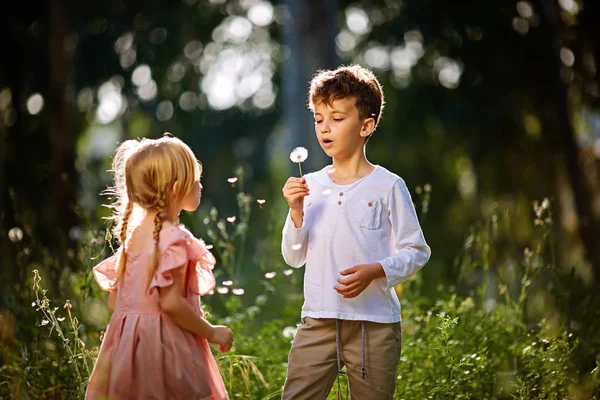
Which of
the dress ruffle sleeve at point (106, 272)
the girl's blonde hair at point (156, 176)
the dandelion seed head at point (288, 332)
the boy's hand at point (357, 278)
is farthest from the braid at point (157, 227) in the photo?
the dandelion seed head at point (288, 332)

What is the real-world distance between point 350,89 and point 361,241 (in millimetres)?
649

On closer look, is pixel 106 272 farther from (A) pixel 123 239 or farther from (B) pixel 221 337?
(B) pixel 221 337

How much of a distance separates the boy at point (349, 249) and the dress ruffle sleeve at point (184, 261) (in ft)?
1.53

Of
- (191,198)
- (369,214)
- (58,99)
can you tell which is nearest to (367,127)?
(369,214)

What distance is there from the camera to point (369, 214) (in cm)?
368

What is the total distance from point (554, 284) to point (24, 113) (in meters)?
9.19

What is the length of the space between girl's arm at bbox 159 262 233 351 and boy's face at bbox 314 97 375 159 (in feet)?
2.84

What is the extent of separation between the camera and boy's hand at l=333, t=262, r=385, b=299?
3.47 meters

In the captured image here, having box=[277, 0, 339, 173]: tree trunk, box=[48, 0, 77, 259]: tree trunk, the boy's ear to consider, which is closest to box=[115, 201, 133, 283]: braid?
the boy's ear

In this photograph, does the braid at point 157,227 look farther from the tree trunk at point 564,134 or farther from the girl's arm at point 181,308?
the tree trunk at point 564,134

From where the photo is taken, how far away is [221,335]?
338cm

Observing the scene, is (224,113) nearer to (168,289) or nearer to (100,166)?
(100,166)

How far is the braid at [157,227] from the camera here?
3.28 metres

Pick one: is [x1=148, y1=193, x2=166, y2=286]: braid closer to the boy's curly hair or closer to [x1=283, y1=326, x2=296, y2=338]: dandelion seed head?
the boy's curly hair
